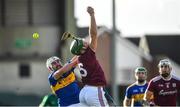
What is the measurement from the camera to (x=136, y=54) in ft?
195

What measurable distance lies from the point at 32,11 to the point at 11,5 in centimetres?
103

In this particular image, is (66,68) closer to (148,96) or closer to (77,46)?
(77,46)

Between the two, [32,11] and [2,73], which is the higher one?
[32,11]

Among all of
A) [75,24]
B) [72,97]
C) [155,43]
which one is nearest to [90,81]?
[72,97]

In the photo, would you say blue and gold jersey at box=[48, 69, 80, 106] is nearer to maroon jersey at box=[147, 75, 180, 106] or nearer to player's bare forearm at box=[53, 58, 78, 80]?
player's bare forearm at box=[53, 58, 78, 80]

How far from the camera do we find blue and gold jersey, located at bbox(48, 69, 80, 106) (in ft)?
54.1

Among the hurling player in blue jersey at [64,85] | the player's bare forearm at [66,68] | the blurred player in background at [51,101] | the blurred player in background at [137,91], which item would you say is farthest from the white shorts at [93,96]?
the blurred player in background at [51,101]

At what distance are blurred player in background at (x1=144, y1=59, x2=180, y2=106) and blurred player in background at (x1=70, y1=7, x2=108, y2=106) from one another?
2786mm

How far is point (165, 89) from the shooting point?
17.7m


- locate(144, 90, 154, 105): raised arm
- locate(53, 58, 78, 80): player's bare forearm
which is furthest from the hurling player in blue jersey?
locate(144, 90, 154, 105): raised arm

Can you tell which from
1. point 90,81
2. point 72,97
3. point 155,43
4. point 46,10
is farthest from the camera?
point 155,43

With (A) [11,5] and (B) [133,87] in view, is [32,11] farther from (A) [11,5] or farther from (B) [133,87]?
(B) [133,87]

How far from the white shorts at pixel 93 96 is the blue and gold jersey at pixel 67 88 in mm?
1420

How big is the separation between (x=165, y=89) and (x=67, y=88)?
7.13 feet
